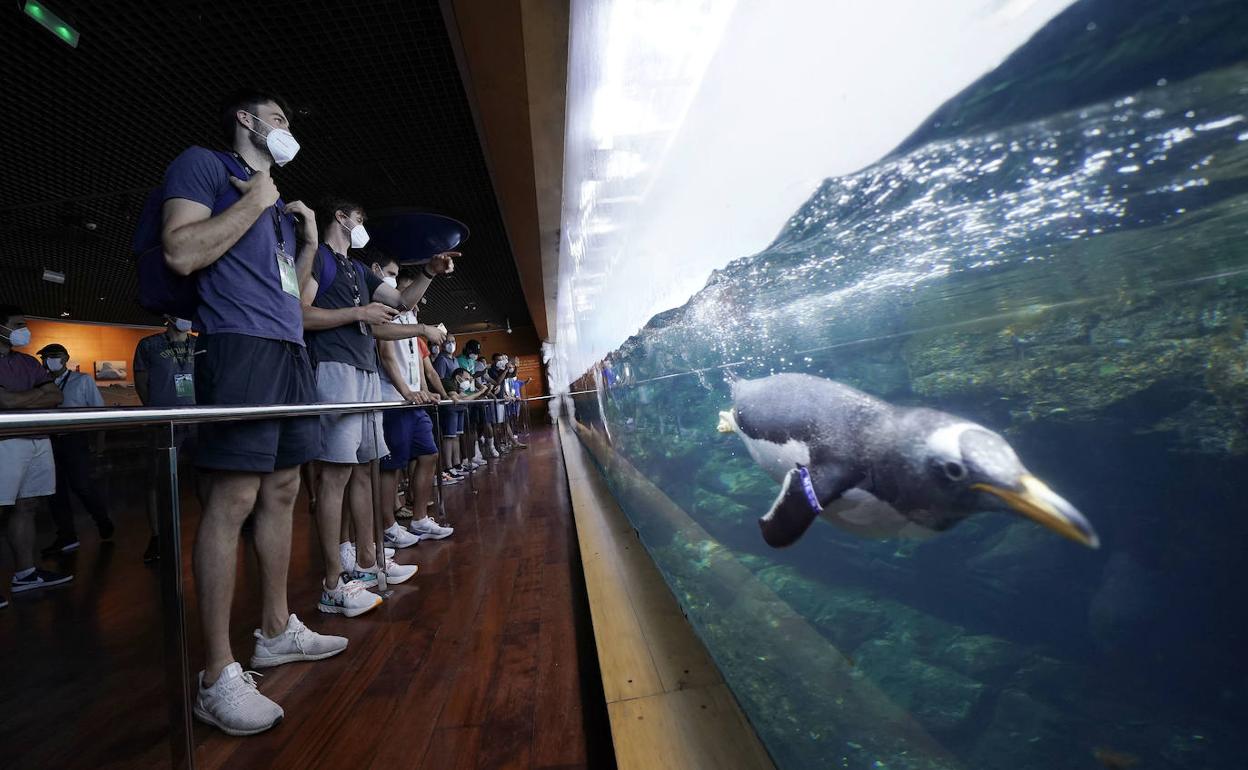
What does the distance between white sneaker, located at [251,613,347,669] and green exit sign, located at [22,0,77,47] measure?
3.32 meters

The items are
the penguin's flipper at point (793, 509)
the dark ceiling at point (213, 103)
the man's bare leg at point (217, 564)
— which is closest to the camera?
the penguin's flipper at point (793, 509)

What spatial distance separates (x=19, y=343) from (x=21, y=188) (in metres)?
3.05

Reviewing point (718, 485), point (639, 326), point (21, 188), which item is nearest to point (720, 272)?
point (718, 485)

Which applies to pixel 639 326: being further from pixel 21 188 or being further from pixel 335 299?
pixel 21 188

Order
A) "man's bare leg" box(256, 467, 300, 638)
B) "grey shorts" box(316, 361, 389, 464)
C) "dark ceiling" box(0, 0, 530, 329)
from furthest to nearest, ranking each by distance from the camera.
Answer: "dark ceiling" box(0, 0, 530, 329) < "grey shorts" box(316, 361, 389, 464) < "man's bare leg" box(256, 467, 300, 638)

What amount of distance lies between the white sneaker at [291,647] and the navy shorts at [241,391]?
538mm

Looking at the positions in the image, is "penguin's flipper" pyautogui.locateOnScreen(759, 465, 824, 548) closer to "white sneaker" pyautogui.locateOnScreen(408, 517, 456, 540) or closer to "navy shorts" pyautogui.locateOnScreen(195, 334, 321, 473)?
"navy shorts" pyautogui.locateOnScreen(195, 334, 321, 473)

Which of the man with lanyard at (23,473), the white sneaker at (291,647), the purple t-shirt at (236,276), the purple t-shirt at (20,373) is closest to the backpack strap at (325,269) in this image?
the purple t-shirt at (236,276)

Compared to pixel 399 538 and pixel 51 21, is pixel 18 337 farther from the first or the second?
pixel 399 538

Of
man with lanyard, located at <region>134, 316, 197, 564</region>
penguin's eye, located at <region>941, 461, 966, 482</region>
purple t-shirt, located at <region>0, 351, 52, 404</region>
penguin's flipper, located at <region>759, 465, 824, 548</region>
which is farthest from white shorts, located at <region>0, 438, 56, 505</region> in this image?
penguin's eye, located at <region>941, 461, 966, 482</region>

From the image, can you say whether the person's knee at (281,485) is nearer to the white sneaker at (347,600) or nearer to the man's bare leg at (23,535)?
the white sneaker at (347,600)

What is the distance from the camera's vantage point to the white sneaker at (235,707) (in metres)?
1.21

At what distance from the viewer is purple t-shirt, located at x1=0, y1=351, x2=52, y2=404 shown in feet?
8.73

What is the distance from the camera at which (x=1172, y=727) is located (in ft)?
1.32
